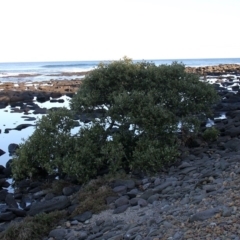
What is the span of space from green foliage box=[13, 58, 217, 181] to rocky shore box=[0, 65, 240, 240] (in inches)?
25.6

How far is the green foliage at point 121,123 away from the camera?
43.8 ft

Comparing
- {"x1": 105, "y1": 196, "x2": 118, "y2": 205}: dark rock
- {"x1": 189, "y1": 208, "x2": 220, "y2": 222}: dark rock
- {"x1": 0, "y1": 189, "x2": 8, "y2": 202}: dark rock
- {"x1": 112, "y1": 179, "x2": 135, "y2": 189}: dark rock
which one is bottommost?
{"x1": 0, "y1": 189, "x2": 8, "y2": 202}: dark rock

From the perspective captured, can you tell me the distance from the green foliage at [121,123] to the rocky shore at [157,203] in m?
0.65

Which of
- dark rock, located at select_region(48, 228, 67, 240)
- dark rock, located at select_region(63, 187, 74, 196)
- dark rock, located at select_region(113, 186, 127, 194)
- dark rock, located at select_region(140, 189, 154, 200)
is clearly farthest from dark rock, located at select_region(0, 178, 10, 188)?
dark rock, located at select_region(140, 189, 154, 200)

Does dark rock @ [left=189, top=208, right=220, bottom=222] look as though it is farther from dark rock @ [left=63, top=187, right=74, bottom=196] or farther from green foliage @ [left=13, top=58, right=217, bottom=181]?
dark rock @ [left=63, top=187, right=74, bottom=196]

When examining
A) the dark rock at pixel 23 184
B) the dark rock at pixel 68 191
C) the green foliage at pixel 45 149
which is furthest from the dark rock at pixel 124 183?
the dark rock at pixel 23 184

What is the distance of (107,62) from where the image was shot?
15.3 meters

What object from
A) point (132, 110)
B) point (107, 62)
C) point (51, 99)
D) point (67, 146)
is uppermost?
point (107, 62)

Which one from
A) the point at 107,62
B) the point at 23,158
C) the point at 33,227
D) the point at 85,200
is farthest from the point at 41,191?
the point at 107,62

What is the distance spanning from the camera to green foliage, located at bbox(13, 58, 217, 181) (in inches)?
525

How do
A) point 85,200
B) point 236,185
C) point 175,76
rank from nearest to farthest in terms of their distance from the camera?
1. point 236,185
2. point 85,200
3. point 175,76

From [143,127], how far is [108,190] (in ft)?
10.1

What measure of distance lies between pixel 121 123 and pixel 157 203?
4830mm

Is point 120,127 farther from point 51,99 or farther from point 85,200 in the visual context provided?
point 51,99
